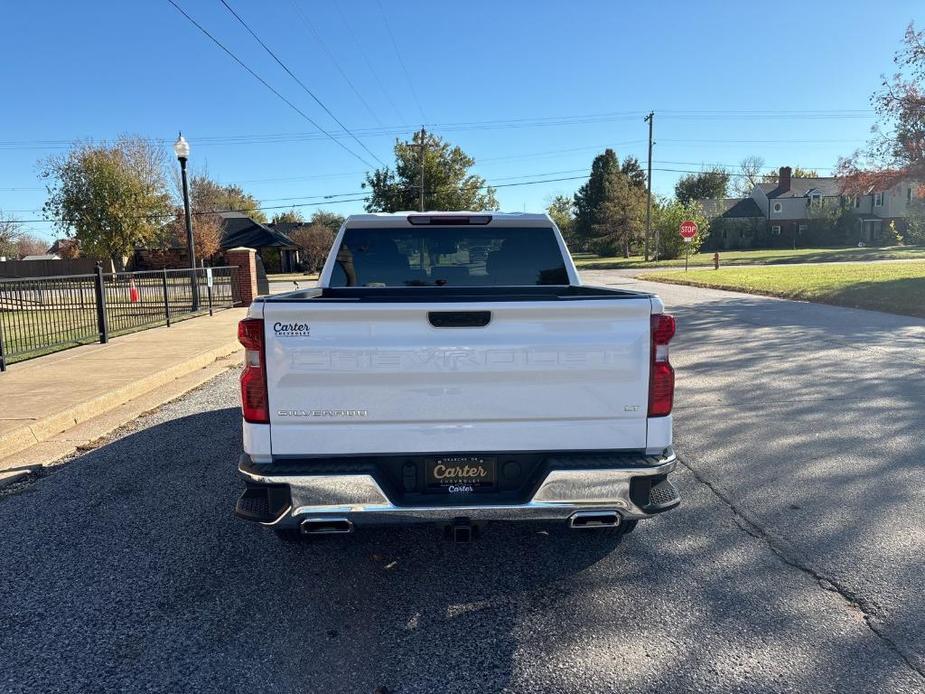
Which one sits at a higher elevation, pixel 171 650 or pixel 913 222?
pixel 913 222

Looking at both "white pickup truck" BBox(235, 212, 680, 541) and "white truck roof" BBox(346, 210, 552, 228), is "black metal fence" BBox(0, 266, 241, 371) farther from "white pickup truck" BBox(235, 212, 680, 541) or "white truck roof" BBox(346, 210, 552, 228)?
"white pickup truck" BBox(235, 212, 680, 541)

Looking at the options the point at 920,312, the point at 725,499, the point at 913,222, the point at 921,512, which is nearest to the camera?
the point at 921,512

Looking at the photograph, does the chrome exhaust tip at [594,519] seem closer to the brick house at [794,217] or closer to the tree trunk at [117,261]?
the tree trunk at [117,261]

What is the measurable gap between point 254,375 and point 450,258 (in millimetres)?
2400

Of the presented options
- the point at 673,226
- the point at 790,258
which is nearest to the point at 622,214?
the point at 673,226

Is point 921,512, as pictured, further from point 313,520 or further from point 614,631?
point 313,520

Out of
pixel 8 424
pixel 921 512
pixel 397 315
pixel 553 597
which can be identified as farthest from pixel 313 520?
pixel 8 424

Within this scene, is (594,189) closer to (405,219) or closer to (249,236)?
(249,236)

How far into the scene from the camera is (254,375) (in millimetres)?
3068

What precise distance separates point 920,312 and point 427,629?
54.9ft

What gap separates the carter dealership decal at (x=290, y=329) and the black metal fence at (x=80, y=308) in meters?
8.70

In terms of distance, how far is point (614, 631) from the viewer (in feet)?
10.2

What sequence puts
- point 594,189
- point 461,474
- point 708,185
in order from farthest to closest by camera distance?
point 708,185 < point 594,189 < point 461,474

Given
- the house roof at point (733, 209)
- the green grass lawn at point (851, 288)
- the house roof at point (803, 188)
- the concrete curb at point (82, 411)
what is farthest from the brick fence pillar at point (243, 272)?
the house roof at point (803, 188)
